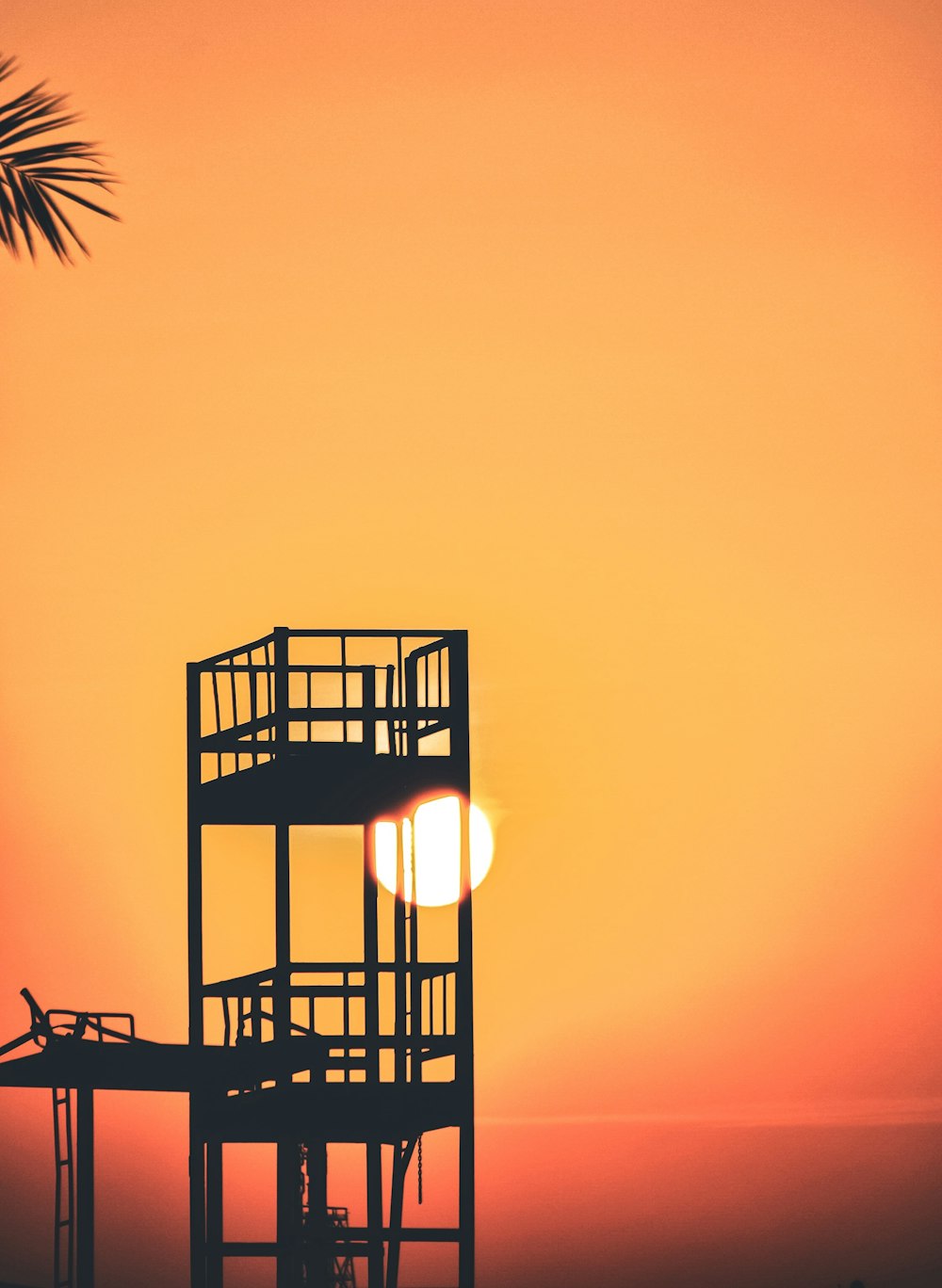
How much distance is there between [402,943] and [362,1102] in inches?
85.0

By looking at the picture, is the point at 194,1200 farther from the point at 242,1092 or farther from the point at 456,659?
the point at 456,659

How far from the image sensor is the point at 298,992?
71.9 ft

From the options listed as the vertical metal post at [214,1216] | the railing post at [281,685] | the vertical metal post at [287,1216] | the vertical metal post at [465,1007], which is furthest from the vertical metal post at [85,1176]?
the railing post at [281,685]

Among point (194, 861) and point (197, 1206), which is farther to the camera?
point (197, 1206)

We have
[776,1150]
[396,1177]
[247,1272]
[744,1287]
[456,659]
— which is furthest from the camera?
[776,1150]

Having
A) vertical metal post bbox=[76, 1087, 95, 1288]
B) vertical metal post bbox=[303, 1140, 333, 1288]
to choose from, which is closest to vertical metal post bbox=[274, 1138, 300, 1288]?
vertical metal post bbox=[303, 1140, 333, 1288]

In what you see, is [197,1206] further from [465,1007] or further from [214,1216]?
[465,1007]

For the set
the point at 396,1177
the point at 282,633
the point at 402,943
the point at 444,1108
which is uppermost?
the point at 282,633

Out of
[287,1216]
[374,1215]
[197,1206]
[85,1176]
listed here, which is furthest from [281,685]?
[374,1215]

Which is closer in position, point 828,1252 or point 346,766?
point 346,766

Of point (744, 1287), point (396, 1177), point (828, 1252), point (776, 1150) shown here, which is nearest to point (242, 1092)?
point (396, 1177)

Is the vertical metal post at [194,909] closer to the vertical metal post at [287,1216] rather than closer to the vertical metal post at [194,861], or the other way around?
the vertical metal post at [194,861]

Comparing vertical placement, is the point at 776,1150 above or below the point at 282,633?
below

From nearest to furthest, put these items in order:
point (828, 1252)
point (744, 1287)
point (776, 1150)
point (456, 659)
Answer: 1. point (456, 659)
2. point (828, 1252)
3. point (744, 1287)
4. point (776, 1150)
